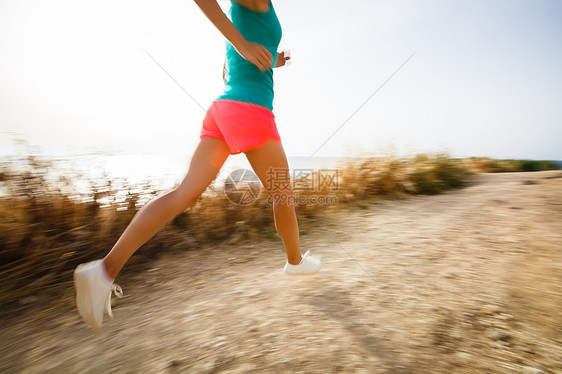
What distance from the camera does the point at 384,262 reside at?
1963mm

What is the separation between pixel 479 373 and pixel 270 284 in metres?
1.11

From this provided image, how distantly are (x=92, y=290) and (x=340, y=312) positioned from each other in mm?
1103

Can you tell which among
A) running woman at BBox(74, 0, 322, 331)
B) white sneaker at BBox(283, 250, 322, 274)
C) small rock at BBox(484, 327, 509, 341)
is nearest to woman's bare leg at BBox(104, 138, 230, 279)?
running woman at BBox(74, 0, 322, 331)

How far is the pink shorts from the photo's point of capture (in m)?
1.28

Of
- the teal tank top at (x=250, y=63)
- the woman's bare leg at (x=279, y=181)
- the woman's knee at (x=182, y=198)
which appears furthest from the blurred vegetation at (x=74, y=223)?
the teal tank top at (x=250, y=63)

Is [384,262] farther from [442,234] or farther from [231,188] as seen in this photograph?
[231,188]

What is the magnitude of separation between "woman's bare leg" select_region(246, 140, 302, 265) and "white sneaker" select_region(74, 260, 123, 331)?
810mm

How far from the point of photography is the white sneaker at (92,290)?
1217mm

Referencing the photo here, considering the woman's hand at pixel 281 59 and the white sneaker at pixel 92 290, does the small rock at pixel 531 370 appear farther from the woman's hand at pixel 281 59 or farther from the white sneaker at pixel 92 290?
the woman's hand at pixel 281 59

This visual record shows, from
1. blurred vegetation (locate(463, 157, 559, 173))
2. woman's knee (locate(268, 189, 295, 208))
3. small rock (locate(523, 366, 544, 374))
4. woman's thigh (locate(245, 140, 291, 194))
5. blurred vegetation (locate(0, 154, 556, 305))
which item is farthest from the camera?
blurred vegetation (locate(463, 157, 559, 173))

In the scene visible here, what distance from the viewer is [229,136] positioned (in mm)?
1300

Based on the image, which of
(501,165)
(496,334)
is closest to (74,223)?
(496,334)

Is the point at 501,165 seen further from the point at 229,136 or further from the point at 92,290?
the point at 92,290

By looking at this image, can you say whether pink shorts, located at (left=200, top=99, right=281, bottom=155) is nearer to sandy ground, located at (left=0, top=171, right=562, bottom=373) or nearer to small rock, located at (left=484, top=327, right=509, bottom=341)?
sandy ground, located at (left=0, top=171, right=562, bottom=373)
